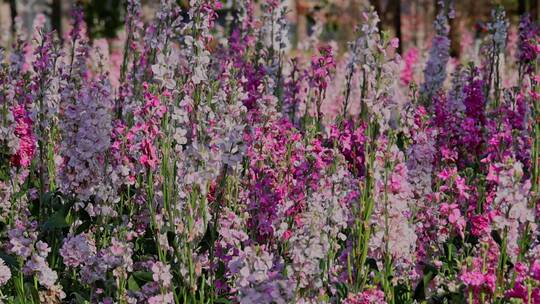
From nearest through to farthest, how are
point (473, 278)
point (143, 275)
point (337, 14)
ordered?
point (473, 278) < point (143, 275) < point (337, 14)

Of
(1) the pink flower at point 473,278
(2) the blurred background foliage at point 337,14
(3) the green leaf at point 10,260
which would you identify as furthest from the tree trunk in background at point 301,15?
(1) the pink flower at point 473,278

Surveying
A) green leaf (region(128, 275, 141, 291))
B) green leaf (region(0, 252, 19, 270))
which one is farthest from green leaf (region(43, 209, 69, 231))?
green leaf (region(128, 275, 141, 291))

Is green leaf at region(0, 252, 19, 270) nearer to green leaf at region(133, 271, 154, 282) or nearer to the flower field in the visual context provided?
the flower field

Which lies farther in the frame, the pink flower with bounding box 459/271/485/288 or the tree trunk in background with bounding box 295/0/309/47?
the tree trunk in background with bounding box 295/0/309/47

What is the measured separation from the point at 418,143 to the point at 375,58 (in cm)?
69

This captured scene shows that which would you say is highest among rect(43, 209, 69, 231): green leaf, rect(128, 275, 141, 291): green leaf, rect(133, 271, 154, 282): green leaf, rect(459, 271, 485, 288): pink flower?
rect(43, 209, 69, 231): green leaf

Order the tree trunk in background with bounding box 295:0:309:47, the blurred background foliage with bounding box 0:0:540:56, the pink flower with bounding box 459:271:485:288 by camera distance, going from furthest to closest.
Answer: the tree trunk in background with bounding box 295:0:309:47
the blurred background foliage with bounding box 0:0:540:56
the pink flower with bounding box 459:271:485:288

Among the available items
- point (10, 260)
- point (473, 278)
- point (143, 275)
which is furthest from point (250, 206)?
point (473, 278)

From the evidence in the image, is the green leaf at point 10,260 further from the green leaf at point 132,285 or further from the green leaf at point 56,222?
the green leaf at point 132,285

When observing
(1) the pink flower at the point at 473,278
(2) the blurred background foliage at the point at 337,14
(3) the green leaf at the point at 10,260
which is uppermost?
(2) the blurred background foliage at the point at 337,14

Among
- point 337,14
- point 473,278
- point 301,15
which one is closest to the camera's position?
point 473,278

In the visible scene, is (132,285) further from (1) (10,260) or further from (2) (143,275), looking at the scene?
(1) (10,260)

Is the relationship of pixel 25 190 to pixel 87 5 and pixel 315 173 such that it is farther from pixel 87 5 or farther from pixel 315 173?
pixel 87 5

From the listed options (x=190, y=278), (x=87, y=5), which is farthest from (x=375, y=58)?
(x=87, y=5)
